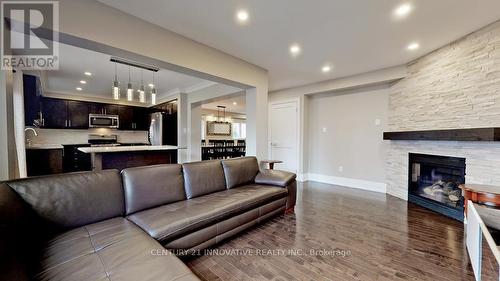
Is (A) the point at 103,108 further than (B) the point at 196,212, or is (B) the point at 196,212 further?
(A) the point at 103,108

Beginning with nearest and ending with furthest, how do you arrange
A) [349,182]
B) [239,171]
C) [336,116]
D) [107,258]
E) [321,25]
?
[107,258]
[321,25]
[239,171]
[349,182]
[336,116]

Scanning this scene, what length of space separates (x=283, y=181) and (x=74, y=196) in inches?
93.1

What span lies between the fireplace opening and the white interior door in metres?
2.45

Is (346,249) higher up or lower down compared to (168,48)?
lower down

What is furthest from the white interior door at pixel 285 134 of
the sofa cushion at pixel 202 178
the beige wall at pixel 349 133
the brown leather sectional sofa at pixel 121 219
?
the sofa cushion at pixel 202 178

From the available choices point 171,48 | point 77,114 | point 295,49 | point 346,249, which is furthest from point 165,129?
point 346,249

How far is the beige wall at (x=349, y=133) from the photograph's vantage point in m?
4.34

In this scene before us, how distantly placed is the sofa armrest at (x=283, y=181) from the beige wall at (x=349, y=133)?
2300 millimetres

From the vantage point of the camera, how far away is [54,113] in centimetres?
579

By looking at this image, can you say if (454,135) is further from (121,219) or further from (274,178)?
(121,219)

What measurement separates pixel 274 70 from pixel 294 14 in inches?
73.2

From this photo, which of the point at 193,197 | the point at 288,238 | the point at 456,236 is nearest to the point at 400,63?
the point at 456,236

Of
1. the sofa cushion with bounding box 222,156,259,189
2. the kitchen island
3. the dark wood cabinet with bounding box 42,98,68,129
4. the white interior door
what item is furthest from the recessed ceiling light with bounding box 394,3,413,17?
the dark wood cabinet with bounding box 42,98,68,129

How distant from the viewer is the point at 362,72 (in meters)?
4.14
